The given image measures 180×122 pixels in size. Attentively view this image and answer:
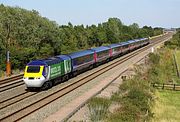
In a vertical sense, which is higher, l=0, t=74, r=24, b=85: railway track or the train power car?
the train power car

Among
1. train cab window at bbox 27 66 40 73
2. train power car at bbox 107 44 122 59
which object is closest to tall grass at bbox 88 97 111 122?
train cab window at bbox 27 66 40 73

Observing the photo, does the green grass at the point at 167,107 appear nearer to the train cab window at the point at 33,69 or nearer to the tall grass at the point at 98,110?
the tall grass at the point at 98,110

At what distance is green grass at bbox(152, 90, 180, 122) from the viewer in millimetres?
25719

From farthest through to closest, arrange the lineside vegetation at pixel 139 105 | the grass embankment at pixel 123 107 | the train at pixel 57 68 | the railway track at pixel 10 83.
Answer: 1. the railway track at pixel 10 83
2. the train at pixel 57 68
3. the lineside vegetation at pixel 139 105
4. the grass embankment at pixel 123 107

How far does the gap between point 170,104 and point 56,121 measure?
1589cm

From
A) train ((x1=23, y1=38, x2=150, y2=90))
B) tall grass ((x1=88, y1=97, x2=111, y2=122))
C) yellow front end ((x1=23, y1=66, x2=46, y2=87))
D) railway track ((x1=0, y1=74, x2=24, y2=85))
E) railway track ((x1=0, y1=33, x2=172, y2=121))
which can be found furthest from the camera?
railway track ((x1=0, y1=74, x2=24, y2=85))

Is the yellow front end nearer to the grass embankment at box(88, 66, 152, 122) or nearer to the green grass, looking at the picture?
the grass embankment at box(88, 66, 152, 122)

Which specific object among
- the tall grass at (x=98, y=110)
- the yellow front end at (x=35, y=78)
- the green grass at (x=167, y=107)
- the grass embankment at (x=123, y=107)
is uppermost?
the yellow front end at (x=35, y=78)

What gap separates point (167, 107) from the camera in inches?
1201

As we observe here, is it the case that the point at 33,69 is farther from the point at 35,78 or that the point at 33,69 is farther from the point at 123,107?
the point at 123,107

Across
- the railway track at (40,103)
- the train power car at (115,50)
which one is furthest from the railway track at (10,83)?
the train power car at (115,50)

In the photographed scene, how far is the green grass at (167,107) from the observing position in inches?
1013

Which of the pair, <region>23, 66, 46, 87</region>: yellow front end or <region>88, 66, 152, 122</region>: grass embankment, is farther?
<region>23, 66, 46, 87</region>: yellow front end

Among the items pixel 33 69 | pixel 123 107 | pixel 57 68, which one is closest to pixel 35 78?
pixel 33 69
